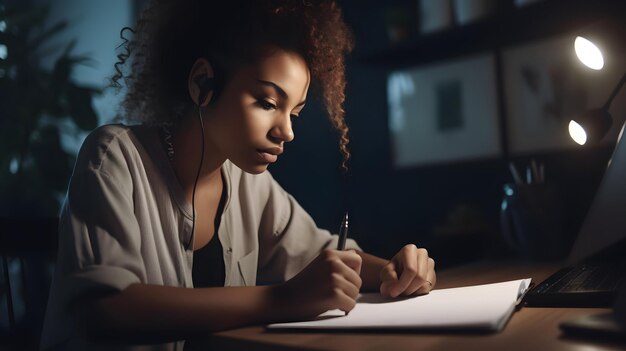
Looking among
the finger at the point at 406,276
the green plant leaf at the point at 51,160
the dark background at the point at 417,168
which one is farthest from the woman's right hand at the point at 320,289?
the green plant leaf at the point at 51,160

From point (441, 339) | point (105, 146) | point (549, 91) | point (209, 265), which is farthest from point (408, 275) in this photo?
point (549, 91)

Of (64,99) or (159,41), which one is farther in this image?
(64,99)

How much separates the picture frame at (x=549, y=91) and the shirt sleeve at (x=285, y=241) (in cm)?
78

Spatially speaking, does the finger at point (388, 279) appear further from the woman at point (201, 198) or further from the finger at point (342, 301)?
the finger at point (342, 301)

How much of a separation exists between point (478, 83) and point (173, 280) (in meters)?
1.26

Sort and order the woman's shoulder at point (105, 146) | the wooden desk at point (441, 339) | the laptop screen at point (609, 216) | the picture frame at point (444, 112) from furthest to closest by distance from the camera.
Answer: the picture frame at point (444, 112) < the laptop screen at point (609, 216) < the woman's shoulder at point (105, 146) < the wooden desk at point (441, 339)

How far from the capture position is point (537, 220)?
1.28 m

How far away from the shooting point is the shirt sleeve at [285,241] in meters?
A: 1.12

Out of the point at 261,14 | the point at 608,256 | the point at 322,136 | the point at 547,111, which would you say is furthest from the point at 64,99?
the point at 608,256

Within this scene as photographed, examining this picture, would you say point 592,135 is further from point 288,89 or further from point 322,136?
point 322,136

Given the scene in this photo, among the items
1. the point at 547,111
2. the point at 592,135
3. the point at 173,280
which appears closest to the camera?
the point at 173,280

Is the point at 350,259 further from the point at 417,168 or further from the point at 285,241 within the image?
the point at 417,168

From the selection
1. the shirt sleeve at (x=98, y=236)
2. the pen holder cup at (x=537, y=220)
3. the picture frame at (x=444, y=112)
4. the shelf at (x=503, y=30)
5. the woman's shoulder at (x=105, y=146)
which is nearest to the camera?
the shirt sleeve at (x=98, y=236)

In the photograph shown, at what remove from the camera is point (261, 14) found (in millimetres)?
883
